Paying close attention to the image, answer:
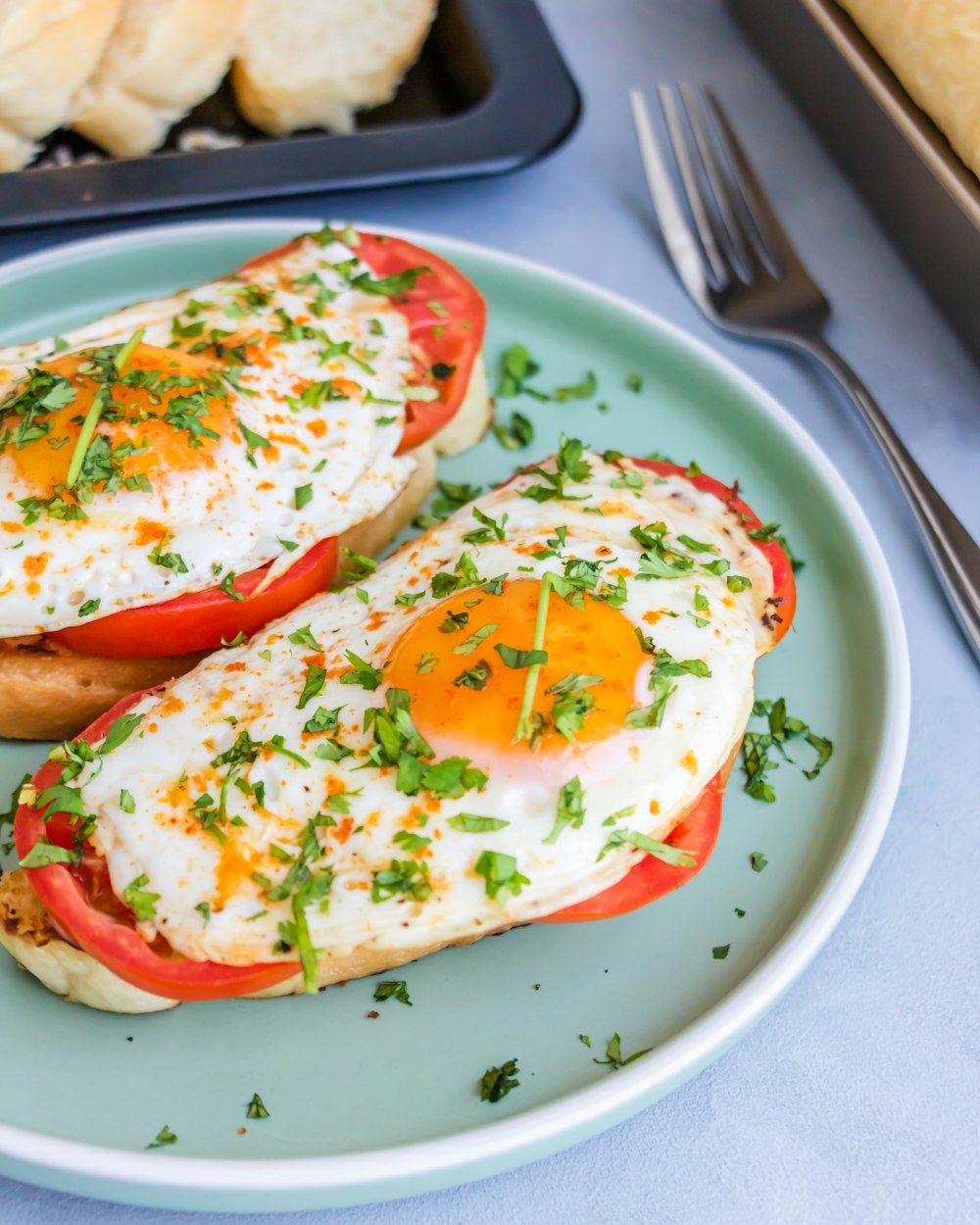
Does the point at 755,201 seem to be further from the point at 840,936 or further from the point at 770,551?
the point at 840,936

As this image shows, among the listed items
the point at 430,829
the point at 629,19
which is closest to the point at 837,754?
the point at 430,829

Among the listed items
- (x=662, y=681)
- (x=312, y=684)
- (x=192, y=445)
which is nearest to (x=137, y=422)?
(x=192, y=445)

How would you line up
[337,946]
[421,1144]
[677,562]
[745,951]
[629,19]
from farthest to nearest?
[629,19] → [677,562] → [745,951] → [337,946] → [421,1144]

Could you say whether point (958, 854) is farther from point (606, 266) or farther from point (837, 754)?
point (606, 266)

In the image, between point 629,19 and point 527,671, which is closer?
point 527,671

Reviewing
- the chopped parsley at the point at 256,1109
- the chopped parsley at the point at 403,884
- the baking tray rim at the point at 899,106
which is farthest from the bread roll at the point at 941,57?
the chopped parsley at the point at 256,1109

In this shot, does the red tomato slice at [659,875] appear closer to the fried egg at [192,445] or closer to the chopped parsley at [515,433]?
the fried egg at [192,445]
